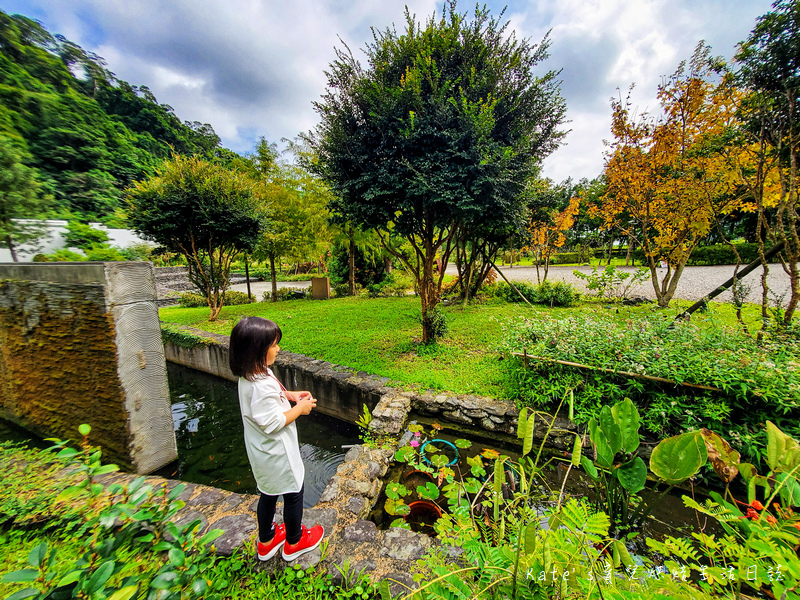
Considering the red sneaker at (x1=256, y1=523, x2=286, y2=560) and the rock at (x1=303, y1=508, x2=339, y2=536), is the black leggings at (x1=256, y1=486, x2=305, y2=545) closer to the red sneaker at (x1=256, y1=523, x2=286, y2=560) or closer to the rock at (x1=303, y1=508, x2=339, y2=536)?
the red sneaker at (x1=256, y1=523, x2=286, y2=560)

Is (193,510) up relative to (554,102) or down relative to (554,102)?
down

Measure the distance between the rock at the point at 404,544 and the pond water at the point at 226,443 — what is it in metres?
1.27

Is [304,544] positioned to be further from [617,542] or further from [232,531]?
[617,542]

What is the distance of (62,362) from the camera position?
3039 millimetres

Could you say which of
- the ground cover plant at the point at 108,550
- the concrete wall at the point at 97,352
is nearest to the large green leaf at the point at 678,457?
the ground cover plant at the point at 108,550

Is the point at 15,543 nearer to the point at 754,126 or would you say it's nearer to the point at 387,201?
the point at 387,201

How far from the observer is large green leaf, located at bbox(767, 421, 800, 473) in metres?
1.42

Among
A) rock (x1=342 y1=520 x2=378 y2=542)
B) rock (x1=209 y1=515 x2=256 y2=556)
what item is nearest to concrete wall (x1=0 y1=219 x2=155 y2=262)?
rock (x1=209 y1=515 x2=256 y2=556)

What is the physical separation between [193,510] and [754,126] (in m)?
8.51

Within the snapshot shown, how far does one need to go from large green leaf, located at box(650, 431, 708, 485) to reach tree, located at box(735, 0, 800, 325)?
3.98 m

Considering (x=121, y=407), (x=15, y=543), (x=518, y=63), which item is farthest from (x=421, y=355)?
(x=518, y=63)

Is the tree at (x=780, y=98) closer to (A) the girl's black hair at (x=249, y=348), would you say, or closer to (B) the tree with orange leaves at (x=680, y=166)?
(B) the tree with orange leaves at (x=680, y=166)

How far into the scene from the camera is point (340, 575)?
5.35ft

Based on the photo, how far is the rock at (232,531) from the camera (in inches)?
70.1
